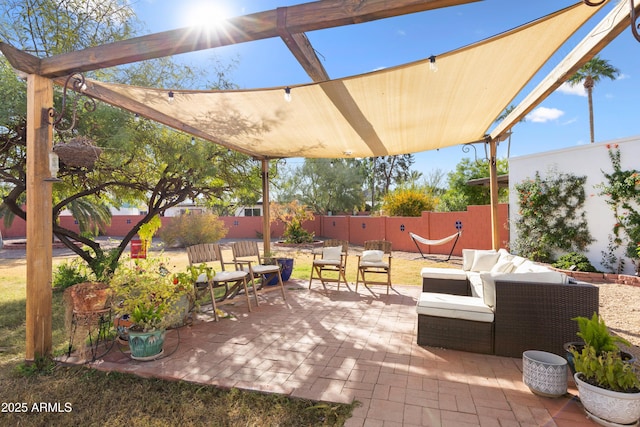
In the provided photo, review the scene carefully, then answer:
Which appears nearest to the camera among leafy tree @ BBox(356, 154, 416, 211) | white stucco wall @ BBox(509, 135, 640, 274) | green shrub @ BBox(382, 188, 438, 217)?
white stucco wall @ BBox(509, 135, 640, 274)

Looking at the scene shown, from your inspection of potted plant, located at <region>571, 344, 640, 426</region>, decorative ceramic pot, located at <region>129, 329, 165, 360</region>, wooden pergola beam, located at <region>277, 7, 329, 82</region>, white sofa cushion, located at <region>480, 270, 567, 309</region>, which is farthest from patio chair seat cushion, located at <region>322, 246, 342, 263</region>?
potted plant, located at <region>571, 344, 640, 426</region>

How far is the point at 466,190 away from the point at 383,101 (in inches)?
521

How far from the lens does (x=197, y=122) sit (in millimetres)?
4234

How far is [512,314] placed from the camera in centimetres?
279

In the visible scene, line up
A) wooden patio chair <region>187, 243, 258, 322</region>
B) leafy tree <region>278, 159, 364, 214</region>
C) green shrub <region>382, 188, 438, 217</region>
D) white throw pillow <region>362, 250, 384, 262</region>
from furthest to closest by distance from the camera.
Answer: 1. leafy tree <region>278, 159, 364, 214</region>
2. green shrub <region>382, 188, 438, 217</region>
3. white throw pillow <region>362, 250, 384, 262</region>
4. wooden patio chair <region>187, 243, 258, 322</region>

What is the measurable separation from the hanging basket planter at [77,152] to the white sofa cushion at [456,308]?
3.19m

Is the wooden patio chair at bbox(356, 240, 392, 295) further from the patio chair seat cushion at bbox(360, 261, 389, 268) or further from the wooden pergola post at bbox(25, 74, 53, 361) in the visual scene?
the wooden pergola post at bbox(25, 74, 53, 361)

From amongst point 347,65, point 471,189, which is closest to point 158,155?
point 347,65

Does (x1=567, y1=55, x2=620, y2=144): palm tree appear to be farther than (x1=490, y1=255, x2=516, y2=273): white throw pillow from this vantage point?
Yes

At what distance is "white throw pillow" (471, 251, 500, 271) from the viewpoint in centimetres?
457

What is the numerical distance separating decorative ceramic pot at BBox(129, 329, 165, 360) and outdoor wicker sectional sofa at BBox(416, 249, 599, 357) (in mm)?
2384

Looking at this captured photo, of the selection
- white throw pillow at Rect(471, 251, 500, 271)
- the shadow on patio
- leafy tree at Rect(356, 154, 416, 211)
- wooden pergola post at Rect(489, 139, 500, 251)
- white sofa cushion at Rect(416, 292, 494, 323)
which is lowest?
the shadow on patio

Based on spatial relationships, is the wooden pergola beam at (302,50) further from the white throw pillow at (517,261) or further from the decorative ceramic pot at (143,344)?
the white throw pillow at (517,261)

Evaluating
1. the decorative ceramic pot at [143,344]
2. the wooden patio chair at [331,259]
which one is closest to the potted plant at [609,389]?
the decorative ceramic pot at [143,344]
